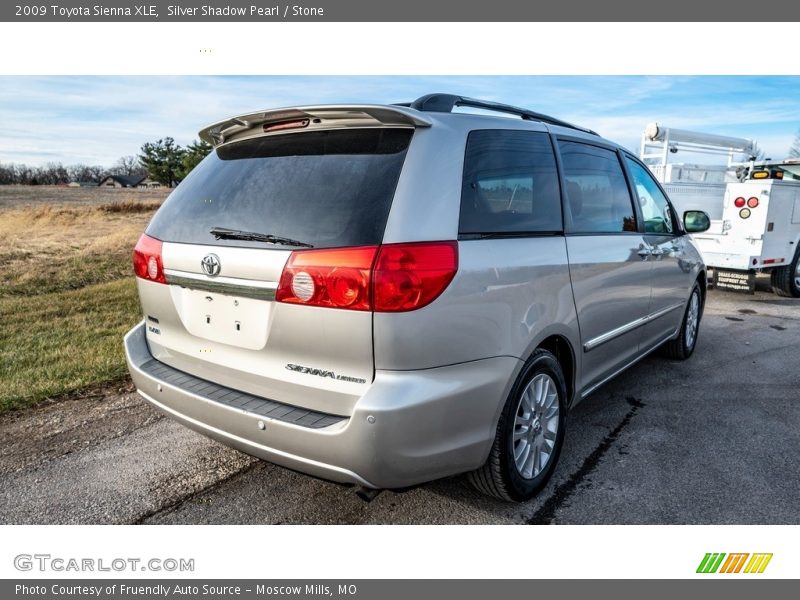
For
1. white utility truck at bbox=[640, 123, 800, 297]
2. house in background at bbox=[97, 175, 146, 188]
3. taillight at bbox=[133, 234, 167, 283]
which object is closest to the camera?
taillight at bbox=[133, 234, 167, 283]

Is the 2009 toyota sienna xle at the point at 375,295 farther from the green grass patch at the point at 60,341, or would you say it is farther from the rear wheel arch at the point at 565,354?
the green grass patch at the point at 60,341

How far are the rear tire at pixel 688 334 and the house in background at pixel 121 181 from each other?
90928 millimetres

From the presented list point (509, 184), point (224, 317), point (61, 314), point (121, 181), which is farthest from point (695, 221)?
point (121, 181)

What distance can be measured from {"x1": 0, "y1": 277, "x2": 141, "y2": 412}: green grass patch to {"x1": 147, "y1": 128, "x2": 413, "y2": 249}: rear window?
2.17 meters

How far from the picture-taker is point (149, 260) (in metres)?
2.81

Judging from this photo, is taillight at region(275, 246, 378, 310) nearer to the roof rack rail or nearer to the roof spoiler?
the roof spoiler

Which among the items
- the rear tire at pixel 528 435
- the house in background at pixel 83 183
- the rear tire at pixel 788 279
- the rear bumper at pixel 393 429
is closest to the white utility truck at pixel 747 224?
the rear tire at pixel 788 279

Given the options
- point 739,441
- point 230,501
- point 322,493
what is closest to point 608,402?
point 739,441

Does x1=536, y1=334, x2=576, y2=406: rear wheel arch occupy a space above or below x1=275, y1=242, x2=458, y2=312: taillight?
below

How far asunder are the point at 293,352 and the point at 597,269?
191 cm

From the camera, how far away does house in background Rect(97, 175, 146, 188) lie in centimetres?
8607

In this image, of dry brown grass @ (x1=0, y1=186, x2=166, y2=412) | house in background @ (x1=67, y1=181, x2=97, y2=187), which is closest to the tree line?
house in background @ (x1=67, y1=181, x2=97, y2=187)

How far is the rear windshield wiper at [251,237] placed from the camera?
227cm

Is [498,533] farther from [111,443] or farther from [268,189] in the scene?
[111,443]
